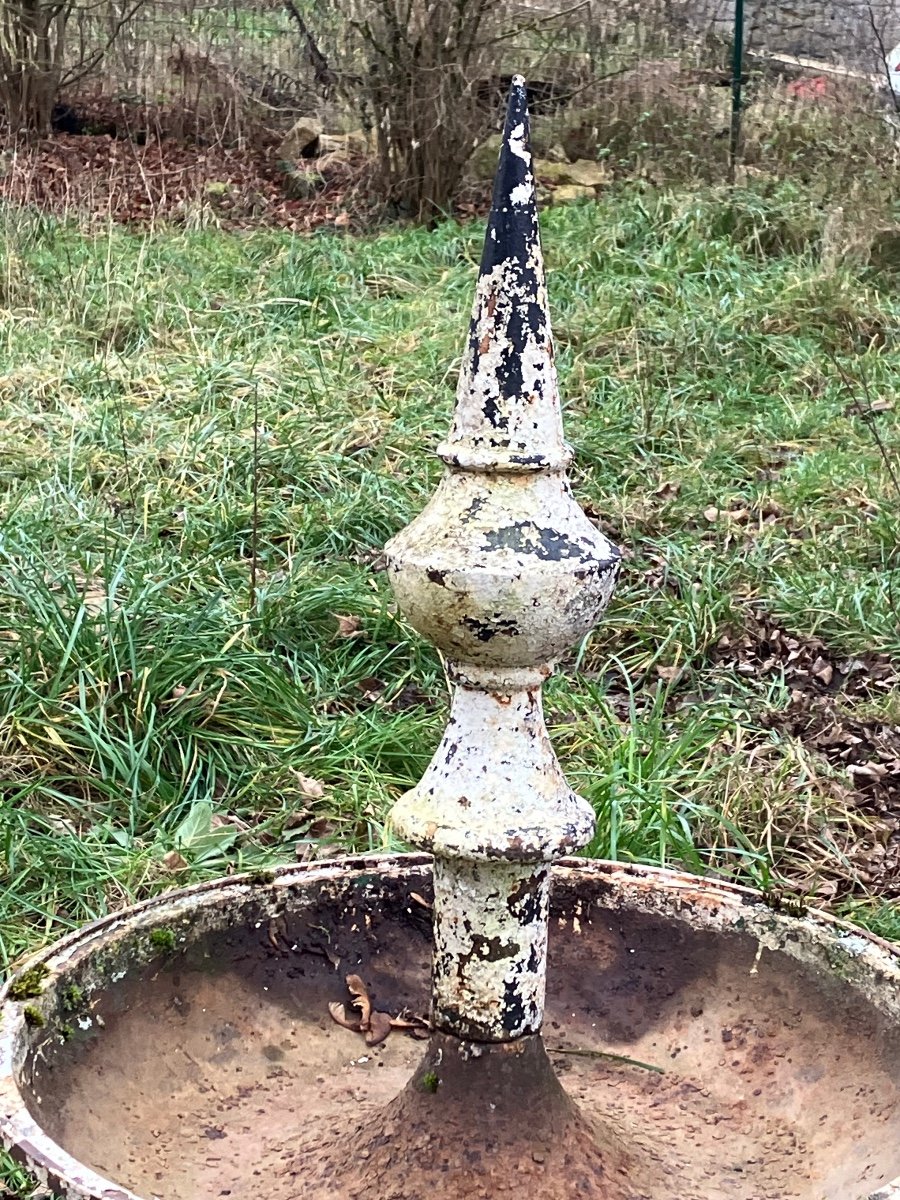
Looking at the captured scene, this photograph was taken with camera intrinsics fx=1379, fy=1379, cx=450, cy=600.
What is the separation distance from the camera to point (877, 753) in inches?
156

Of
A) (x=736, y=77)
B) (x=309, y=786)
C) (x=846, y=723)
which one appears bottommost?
(x=846, y=723)

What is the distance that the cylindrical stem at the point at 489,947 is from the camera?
56.3 inches

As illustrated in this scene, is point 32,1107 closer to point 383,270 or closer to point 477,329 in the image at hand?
point 477,329

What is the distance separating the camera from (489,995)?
146cm

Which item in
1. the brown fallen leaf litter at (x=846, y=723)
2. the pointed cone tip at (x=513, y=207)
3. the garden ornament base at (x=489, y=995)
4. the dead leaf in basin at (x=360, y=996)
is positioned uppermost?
the pointed cone tip at (x=513, y=207)

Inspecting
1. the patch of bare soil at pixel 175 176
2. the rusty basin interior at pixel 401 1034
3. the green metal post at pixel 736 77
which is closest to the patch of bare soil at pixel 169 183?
the patch of bare soil at pixel 175 176

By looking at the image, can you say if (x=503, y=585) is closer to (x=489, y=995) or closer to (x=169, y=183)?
(x=489, y=995)

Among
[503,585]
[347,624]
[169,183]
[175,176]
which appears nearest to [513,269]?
[503,585]

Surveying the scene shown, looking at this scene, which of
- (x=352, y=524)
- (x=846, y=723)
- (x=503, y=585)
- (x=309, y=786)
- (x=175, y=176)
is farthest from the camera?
(x=175, y=176)

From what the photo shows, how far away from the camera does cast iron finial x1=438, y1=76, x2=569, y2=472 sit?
4.34 ft

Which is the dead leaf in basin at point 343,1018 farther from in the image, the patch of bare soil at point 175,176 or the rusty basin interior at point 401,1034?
the patch of bare soil at point 175,176

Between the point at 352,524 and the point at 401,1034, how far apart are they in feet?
10.7

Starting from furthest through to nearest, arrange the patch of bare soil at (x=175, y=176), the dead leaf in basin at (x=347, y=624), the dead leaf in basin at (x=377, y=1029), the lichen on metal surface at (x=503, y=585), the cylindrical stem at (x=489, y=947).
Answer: the patch of bare soil at (x=175, y=176), the dead leaf in basin at (x=347, y=624), the dead leaf in basin at (x=377, y=1029), the cylindrical stem at (x=489, y=947), the lichen on metal surface at (x=503, y=585)

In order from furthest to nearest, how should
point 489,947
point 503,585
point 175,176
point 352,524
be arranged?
point 175,176, point 352,524, point 489,947, point 503,585
